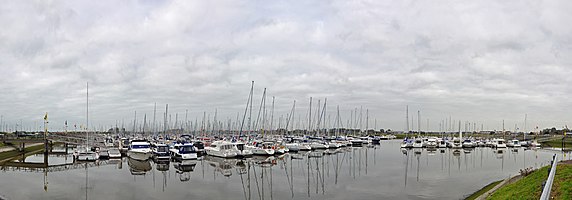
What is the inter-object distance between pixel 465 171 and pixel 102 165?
136ft

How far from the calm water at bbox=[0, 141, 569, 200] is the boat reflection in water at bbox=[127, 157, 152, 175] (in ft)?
0.34

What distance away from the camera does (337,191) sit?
32.0 meters

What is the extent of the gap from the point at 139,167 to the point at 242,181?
17.7m

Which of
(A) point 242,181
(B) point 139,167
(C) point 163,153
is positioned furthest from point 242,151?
(A) point 242,181

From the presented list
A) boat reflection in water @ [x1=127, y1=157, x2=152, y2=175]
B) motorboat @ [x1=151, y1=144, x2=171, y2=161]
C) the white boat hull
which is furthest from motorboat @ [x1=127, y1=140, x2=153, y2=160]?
motorboat @ [x1=151, y1=144, x2=171, y2=161]

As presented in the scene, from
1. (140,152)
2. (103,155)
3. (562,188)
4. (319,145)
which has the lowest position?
(319,145)

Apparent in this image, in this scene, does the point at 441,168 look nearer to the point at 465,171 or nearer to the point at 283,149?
the point at 465,171

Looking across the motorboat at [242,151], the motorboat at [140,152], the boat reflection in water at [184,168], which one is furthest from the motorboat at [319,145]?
the motorboat at [140,152]

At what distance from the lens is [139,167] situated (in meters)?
49.3

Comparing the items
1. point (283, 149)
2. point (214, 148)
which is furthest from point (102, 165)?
point (283, 149)

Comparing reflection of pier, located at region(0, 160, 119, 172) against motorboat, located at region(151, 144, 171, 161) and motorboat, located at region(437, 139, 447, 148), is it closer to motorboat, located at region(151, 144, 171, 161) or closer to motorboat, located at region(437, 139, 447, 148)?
motorboat, located at region(151, 144, 171, 161)

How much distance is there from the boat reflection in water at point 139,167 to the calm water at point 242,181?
4.0 inches

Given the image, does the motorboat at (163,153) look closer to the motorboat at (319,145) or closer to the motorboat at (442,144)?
the motorboat at (319,145)

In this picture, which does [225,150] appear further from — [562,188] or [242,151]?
[562,188]
